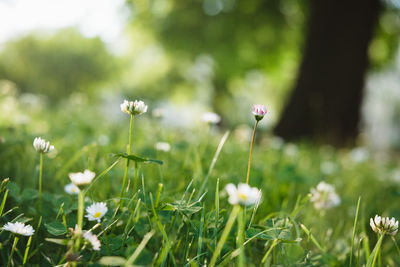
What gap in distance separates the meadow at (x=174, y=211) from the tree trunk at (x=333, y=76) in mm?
2308

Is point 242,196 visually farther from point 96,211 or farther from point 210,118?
point 210,118

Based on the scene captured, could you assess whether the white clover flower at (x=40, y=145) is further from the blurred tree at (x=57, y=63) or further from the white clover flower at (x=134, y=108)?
the blurred tree at (x=57, y=63)

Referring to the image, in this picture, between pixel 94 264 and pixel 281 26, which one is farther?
pixel 281 26

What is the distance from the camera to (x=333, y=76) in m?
4.54

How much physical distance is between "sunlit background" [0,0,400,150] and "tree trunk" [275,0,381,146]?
0.39 meters

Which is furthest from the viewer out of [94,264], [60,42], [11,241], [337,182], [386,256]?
[60,42]

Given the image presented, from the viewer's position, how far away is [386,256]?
1.09 m

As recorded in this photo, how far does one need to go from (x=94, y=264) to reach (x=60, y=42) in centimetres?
1729

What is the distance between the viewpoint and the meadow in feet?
2.30

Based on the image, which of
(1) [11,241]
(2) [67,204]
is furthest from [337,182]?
(1) [11,241]

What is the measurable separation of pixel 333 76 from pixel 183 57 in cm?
635

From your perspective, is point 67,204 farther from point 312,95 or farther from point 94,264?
point 312,95

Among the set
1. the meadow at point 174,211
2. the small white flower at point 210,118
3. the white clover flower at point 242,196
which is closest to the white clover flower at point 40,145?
the meadow at point 174,211

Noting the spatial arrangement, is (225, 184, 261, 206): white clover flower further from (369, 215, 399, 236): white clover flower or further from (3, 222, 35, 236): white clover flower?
(3, 222, 35, 236): white clover flower
